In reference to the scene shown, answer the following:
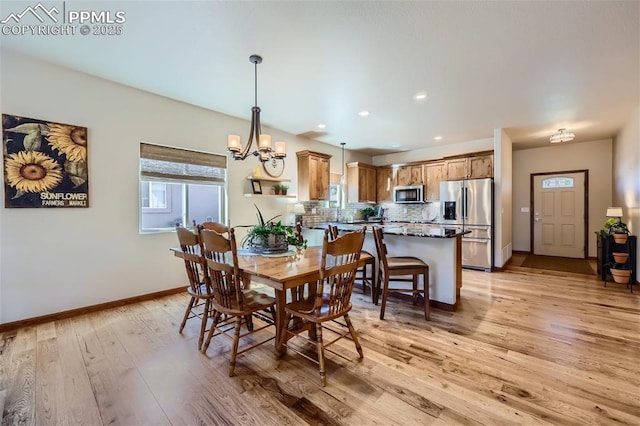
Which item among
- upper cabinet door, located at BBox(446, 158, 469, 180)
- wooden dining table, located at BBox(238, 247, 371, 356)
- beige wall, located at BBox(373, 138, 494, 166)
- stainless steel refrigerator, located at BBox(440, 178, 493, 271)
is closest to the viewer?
wooden dining table, located at BBox(238, 247, 371, 356)

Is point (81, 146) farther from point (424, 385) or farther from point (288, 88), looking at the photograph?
point (424, 385)

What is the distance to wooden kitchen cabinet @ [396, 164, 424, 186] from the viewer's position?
21.5 feet

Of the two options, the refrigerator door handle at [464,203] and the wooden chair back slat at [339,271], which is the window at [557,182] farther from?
the wooden chair back slat at [339,271]

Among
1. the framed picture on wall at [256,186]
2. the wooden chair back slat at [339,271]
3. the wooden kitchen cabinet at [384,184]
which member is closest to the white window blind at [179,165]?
the framed picture on wall at [256,186]

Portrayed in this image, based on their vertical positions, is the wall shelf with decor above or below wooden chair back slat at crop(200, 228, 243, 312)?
above

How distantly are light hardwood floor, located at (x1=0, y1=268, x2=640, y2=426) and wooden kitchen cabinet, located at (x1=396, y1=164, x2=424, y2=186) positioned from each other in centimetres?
393

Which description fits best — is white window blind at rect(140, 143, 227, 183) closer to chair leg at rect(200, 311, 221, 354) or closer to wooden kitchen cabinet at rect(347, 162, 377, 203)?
chair leg at rect(200, 311, 221, 354)

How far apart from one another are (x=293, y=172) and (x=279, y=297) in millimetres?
3543

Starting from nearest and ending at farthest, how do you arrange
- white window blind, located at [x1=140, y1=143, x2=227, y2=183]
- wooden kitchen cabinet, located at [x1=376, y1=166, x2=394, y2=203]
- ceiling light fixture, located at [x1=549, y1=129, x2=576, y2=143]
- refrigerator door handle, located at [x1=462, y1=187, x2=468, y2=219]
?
1. white window blind, located at [x1=140, y1=143, x2=227, y2=183]
2. ceiling light fixture, located at [x1=549, y1=129, x2=576, y2=143]
3. refrigerator door handle, located at [x1=462, y1=187, x2=468, y2=219]
4. wooden kitchen cabinet, located at [x1=376, y1=166, x2=394, y2=203]

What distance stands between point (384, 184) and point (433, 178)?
4.11 feet

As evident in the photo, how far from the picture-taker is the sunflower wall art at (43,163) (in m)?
2.72

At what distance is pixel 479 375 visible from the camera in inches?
79.5

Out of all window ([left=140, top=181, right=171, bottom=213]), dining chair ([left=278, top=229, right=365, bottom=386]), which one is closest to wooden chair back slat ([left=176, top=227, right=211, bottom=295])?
dining chair ([left=278, top=229, right=365, bottom=386])

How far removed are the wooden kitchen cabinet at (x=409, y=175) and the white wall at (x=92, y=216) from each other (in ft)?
13.9
